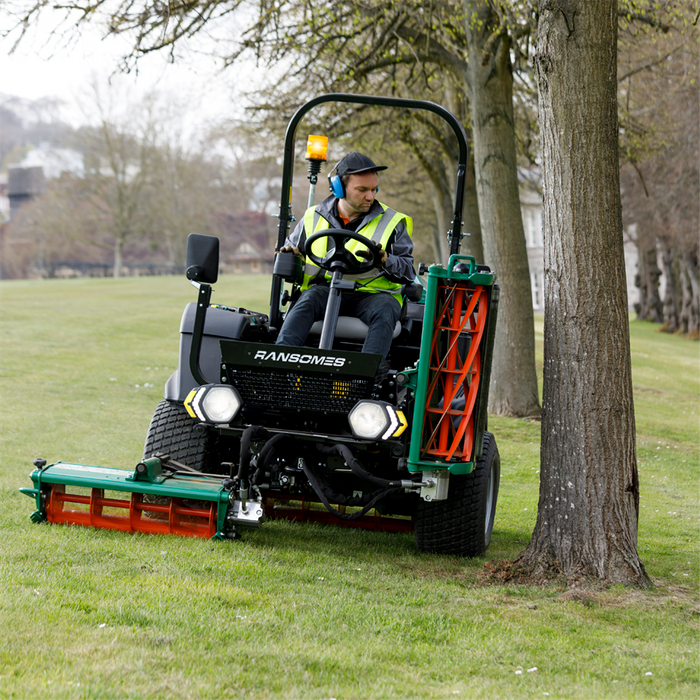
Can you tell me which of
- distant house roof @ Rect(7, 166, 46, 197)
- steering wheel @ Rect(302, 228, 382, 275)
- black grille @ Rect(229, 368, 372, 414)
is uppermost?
distant house roof @ Rect(7, 166, 46, 197)

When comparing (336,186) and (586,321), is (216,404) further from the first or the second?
(586,321)

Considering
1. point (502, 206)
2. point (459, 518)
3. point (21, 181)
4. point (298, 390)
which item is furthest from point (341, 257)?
point (21, 181)

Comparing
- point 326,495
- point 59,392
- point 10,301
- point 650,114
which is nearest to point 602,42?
point 326,495

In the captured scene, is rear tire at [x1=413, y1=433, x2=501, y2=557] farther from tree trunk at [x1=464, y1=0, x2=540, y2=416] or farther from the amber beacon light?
tree trunk at [x1=464, y1=0, x2=540, y2=416]

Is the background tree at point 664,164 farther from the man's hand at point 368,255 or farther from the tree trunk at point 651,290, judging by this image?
the man's hand at point 368,255

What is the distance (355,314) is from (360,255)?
362mm

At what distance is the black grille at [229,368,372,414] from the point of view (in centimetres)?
462

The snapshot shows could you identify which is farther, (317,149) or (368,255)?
(317,149)

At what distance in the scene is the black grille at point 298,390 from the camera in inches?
182

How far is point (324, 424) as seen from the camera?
490 centimetres

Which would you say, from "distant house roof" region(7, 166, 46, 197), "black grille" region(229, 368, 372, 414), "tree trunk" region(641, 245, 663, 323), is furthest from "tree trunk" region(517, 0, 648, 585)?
"distant house roof" region(7, 166, 46, 197)

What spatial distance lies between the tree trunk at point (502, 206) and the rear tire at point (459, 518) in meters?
6.46

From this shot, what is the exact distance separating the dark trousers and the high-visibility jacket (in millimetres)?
84

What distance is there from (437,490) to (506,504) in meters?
2.77
